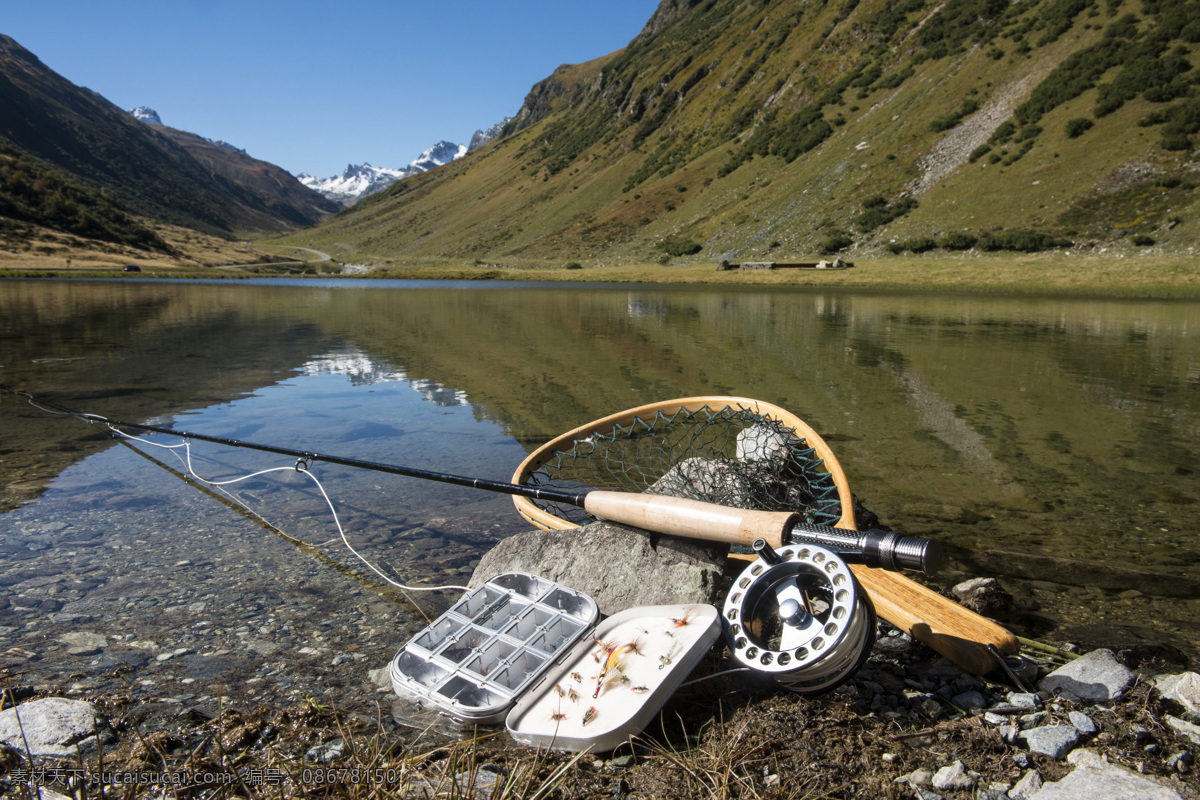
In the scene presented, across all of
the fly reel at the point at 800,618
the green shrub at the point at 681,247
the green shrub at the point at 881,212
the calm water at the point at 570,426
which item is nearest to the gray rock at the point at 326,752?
the calm water at the point at 570,426

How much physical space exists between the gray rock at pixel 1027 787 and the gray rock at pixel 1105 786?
37 mm

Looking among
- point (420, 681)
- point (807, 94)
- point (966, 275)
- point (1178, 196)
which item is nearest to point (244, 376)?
point (420, 681)

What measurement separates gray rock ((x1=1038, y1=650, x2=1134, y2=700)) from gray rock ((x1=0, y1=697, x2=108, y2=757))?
183 inches

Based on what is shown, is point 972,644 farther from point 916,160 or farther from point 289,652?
point 916,160

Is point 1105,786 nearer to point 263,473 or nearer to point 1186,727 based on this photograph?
point 1186,727

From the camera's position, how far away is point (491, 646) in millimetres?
3549

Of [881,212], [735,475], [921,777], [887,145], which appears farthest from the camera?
[887,145]

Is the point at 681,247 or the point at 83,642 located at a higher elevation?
the point at 681,247

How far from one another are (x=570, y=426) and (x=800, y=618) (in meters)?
6.72

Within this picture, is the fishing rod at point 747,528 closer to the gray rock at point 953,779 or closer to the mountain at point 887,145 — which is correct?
the gray rock at point 953,779

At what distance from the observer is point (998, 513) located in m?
6.39

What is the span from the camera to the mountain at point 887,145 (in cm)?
4725

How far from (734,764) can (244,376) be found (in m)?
14.3

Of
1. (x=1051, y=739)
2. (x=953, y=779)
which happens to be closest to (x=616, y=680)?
(x=953, y=779)
